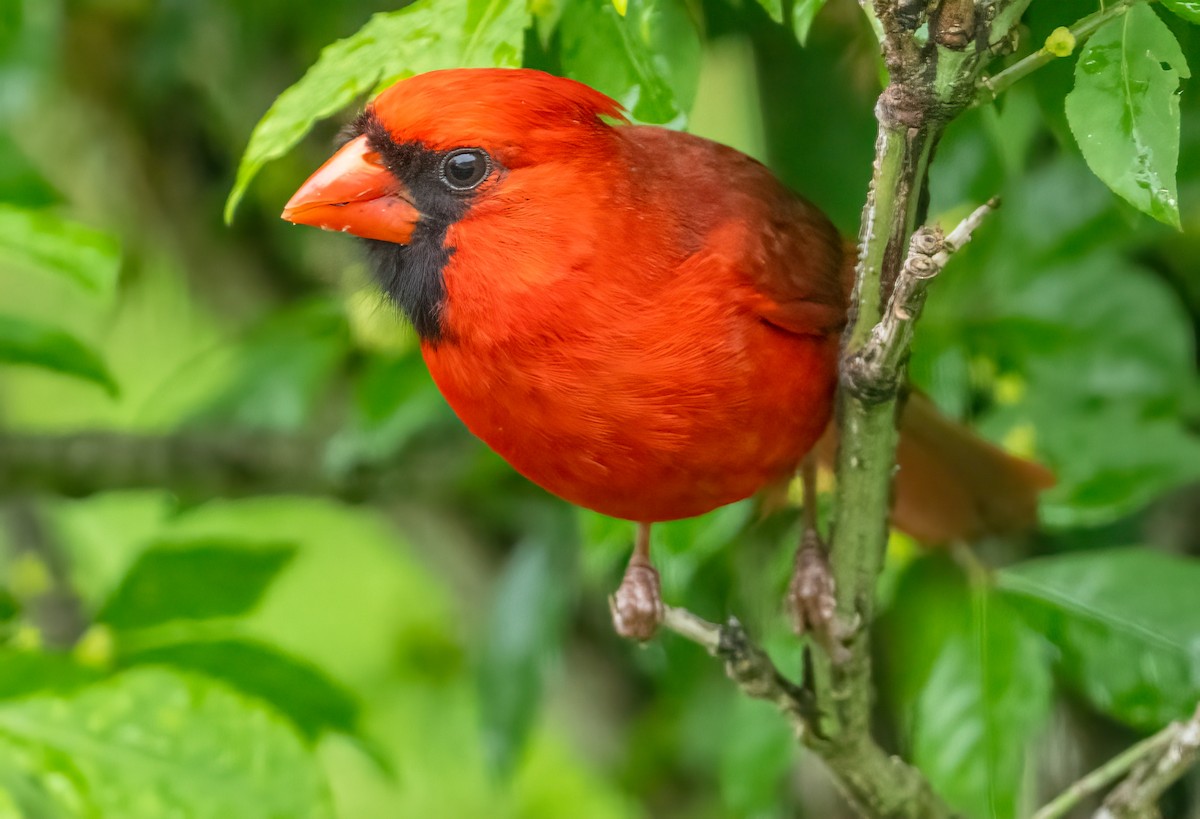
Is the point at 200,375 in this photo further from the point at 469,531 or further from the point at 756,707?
the point at 756,707

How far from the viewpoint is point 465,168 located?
1318mm

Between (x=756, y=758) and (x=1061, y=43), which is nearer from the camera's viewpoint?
(x=1061, y=43)

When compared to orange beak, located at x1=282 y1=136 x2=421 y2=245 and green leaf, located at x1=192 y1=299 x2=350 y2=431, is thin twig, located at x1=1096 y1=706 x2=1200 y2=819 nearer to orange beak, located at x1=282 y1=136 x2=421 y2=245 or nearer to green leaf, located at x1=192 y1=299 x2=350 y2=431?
orange beak, located at x1=282 y1=136 x2=421 y2=245

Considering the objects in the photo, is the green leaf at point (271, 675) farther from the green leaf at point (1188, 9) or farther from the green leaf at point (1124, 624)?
the green leaf at point (1188, 9)

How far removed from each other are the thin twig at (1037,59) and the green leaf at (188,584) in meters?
1.28

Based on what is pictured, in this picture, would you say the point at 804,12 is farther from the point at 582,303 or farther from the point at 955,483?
the point at 955,483

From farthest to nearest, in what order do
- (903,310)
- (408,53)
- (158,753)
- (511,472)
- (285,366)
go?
(511,472) → (285,366) → (158,753) → (408,53) → (903,310)

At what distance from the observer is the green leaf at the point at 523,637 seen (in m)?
2.27

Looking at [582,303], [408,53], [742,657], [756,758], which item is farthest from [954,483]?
[408,53]

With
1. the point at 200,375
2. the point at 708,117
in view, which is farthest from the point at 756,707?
the point at 200,375

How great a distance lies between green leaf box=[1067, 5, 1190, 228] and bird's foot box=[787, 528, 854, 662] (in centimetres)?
51

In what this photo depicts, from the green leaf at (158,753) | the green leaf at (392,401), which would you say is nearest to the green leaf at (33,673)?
the green leaf at (158,753)

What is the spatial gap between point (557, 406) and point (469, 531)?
1.74 m

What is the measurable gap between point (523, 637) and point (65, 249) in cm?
106
